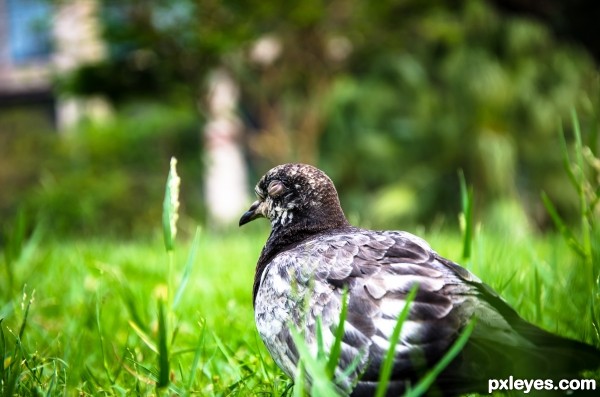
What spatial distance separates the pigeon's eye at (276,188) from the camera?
83.7 inches

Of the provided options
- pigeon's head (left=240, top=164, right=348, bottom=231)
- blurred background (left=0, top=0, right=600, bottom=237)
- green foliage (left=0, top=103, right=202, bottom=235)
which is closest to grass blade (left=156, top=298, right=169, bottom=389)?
A: pigeon's head (left=240, top=164, right=348, bottom=231)

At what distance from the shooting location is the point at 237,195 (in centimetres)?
1045

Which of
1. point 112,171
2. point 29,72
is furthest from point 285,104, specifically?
point 29,72

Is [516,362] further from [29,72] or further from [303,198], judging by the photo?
[29,72]

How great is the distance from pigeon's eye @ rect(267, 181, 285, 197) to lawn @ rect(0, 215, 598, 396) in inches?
16.9

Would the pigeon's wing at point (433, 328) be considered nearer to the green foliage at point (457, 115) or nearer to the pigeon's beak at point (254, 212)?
the pigeon's beak at point (254, 212)

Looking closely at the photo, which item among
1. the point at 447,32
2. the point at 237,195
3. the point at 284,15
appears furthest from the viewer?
the point at 237,195

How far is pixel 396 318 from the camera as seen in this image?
1532mm

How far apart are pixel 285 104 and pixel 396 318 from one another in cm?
1004

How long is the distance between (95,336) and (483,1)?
9.90m

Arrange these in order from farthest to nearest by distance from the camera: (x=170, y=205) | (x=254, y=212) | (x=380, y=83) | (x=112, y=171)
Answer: (x=380, y=83) < (x=112, y=171) < (x=254, y=212) < (x=170, y=205)

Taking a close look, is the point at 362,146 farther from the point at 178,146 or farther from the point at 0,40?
the point at 0,40

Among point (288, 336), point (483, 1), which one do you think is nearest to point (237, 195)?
point (483, 1)

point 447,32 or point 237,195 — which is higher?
point 447,32
